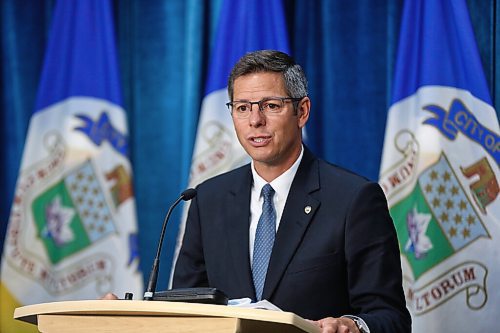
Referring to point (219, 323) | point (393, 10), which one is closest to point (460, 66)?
point (393, 10)

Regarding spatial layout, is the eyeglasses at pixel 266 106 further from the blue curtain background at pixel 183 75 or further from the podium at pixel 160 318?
the blue curtain background at pixel 183 75

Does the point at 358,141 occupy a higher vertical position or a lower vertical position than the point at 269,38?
lower

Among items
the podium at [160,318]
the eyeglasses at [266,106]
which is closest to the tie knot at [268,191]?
the eyeglasses at [266,106]

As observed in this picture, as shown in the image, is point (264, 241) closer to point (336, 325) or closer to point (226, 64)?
point (336, 325)

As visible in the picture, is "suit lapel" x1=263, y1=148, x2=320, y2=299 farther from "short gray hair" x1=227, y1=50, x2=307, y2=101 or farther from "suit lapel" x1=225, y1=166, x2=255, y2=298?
"short gray hair" x1=227, y1=50, x2=307, y2=101

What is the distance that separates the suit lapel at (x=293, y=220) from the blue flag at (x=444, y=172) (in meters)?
1.21

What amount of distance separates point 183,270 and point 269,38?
5.73 ft

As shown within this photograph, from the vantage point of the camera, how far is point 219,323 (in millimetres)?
1849

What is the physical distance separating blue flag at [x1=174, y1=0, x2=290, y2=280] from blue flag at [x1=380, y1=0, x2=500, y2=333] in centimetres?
70

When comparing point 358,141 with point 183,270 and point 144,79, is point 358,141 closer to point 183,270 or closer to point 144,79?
point 144,79

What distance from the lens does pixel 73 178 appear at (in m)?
4.68

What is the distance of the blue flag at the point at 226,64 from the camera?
14.1ft

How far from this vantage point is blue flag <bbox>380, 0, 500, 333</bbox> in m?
3.81

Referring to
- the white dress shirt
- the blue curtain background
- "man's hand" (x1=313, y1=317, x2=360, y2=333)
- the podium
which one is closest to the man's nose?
the white dress shirt
